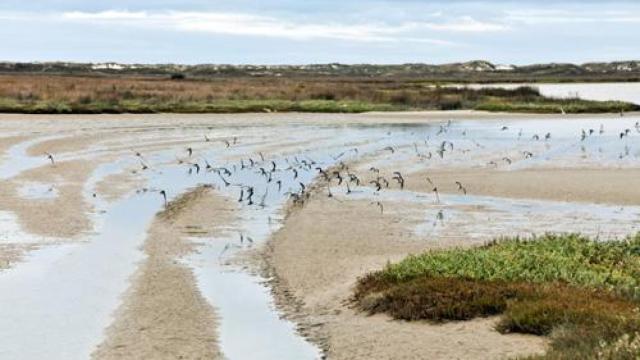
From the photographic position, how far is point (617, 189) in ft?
92.1

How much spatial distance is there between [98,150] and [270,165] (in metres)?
7.92

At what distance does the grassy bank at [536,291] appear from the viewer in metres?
10.6

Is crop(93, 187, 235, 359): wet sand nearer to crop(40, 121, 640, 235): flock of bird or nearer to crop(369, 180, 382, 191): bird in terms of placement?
crop(40, 121, 640, 235): flock of bird

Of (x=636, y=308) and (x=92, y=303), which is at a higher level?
(x=636, y=308)

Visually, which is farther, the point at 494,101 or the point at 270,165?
the point at 494,101

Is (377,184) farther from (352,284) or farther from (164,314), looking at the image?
(164,314)

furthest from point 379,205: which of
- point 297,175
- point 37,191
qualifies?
point 37,191

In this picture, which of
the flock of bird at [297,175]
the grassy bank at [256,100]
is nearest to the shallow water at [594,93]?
the grassy bank at [256,100]

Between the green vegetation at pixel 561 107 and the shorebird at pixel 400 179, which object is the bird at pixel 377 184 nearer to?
the shorebird at pixel 400 179

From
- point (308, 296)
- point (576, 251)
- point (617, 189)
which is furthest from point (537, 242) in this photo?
point (617, 189)

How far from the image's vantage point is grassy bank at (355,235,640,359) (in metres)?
10.6

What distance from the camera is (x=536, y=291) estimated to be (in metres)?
13.0

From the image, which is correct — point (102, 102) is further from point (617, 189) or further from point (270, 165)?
point (617, 189)

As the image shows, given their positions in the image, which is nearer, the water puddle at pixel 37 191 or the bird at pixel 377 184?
the water puddle at pixel 37 191
